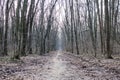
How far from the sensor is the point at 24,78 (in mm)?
9164

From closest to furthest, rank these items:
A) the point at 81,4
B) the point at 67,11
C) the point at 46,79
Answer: the point at 46,79 → the point at 81,4 → the point at 67,11

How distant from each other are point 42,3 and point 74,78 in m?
27.2

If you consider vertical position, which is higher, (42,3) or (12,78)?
(42,3)

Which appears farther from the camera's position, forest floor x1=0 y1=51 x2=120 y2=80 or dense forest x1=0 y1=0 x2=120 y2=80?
dense forest x1=0 y1=0 x2=120 y2=80

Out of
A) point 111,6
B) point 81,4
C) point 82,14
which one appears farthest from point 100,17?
point 82,14

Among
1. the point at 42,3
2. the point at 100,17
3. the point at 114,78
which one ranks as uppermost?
the point at 42,3

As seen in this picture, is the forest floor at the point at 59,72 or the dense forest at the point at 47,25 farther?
the dense forest at the point at 47,25

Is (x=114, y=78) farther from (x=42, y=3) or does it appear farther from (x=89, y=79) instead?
(x=42, y=3)

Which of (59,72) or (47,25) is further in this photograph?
(47,25)

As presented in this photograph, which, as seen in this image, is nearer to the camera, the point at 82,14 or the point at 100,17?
the point at 100,17

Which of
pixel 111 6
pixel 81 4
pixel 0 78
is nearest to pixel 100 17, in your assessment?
pixel 111 6

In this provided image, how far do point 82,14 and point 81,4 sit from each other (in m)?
6.80

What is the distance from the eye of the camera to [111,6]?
27422 mm

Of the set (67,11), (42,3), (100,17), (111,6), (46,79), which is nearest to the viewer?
(46,79)
